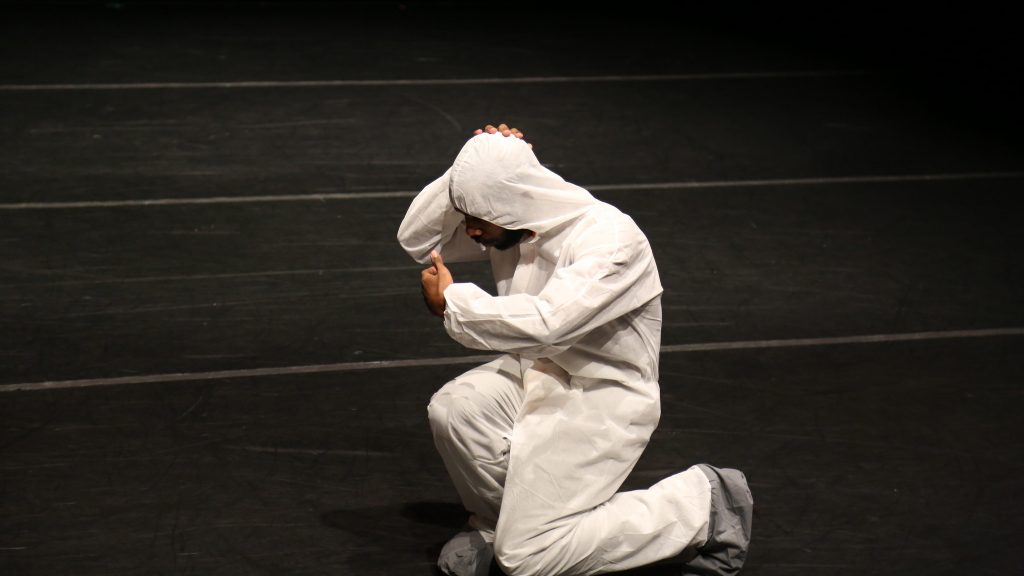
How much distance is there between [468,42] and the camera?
4746mm

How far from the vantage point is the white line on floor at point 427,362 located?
2.60 m

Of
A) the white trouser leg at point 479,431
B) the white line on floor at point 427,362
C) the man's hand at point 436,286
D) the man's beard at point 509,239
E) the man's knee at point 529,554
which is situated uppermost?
the man's beard at point 509,239

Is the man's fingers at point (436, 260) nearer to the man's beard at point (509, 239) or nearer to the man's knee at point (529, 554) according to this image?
the man's beard at point (509, 239)

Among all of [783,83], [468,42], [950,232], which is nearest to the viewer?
[950,232]

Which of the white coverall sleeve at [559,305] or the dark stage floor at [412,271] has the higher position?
the white coverall sleeve at [559,305]

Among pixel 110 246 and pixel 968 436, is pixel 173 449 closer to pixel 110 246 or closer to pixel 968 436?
pixel 110 246

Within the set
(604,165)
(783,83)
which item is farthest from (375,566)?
(783,83)

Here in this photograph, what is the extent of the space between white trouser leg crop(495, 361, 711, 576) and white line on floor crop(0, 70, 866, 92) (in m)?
2.46

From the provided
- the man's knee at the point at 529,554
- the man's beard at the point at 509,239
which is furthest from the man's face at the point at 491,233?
the man's knee at the point at 529,554

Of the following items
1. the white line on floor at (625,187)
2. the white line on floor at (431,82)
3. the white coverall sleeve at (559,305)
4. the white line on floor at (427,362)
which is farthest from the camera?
the white line on floor at (431,82)

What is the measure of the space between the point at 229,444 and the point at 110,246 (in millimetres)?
963

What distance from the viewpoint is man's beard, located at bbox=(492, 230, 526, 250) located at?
6.27 feet

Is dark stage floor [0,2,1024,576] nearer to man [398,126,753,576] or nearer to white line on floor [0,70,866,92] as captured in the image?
white line on floor [0,70,866,92]

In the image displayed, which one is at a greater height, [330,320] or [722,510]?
[722,510]
